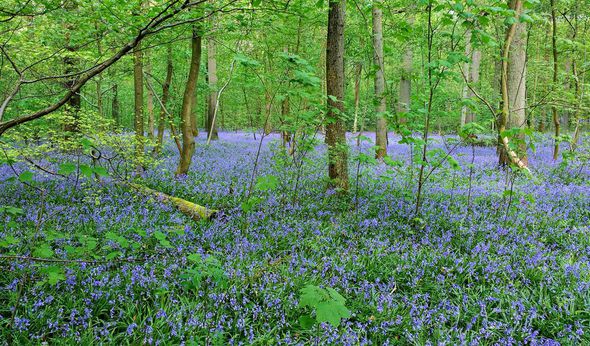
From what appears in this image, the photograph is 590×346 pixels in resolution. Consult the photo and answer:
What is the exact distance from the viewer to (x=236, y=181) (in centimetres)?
863

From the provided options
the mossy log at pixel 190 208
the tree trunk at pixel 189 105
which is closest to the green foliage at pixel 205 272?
the mossy log at pixel 190 208

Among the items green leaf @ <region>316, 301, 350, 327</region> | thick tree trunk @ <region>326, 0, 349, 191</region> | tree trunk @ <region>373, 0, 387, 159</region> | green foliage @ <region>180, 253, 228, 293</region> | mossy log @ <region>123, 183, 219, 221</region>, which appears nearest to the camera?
green leaf @ <region>316, 301, 350, 327</region>

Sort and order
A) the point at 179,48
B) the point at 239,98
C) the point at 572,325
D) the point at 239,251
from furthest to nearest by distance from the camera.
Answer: the point at 239,98, the point at 179,48, the point at 239,251, the point at 572,325

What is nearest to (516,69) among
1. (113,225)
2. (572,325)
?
(572,325)

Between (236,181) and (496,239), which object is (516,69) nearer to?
(496,239)

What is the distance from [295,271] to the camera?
13.9 feet

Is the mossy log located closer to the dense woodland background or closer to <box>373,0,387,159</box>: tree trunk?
the dense woodland background

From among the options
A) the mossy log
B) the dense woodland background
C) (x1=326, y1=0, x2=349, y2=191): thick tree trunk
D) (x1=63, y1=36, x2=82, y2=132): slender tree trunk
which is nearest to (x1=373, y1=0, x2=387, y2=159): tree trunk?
(x1=326, y1=0, x2=349, y2=191): thick tree trunk

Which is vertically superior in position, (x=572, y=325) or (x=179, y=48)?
(x=179, y=48)

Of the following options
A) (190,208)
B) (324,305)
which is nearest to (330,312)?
(324,305)

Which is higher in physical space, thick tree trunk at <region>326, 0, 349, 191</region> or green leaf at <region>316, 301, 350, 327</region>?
thick tree trunk at <region>326, 0, 349, 191</region>

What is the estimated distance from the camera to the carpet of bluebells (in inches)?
125

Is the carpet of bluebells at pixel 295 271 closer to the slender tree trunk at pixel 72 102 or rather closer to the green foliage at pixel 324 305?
the green foliage at pixel 324 305

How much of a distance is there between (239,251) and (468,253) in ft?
10.9
